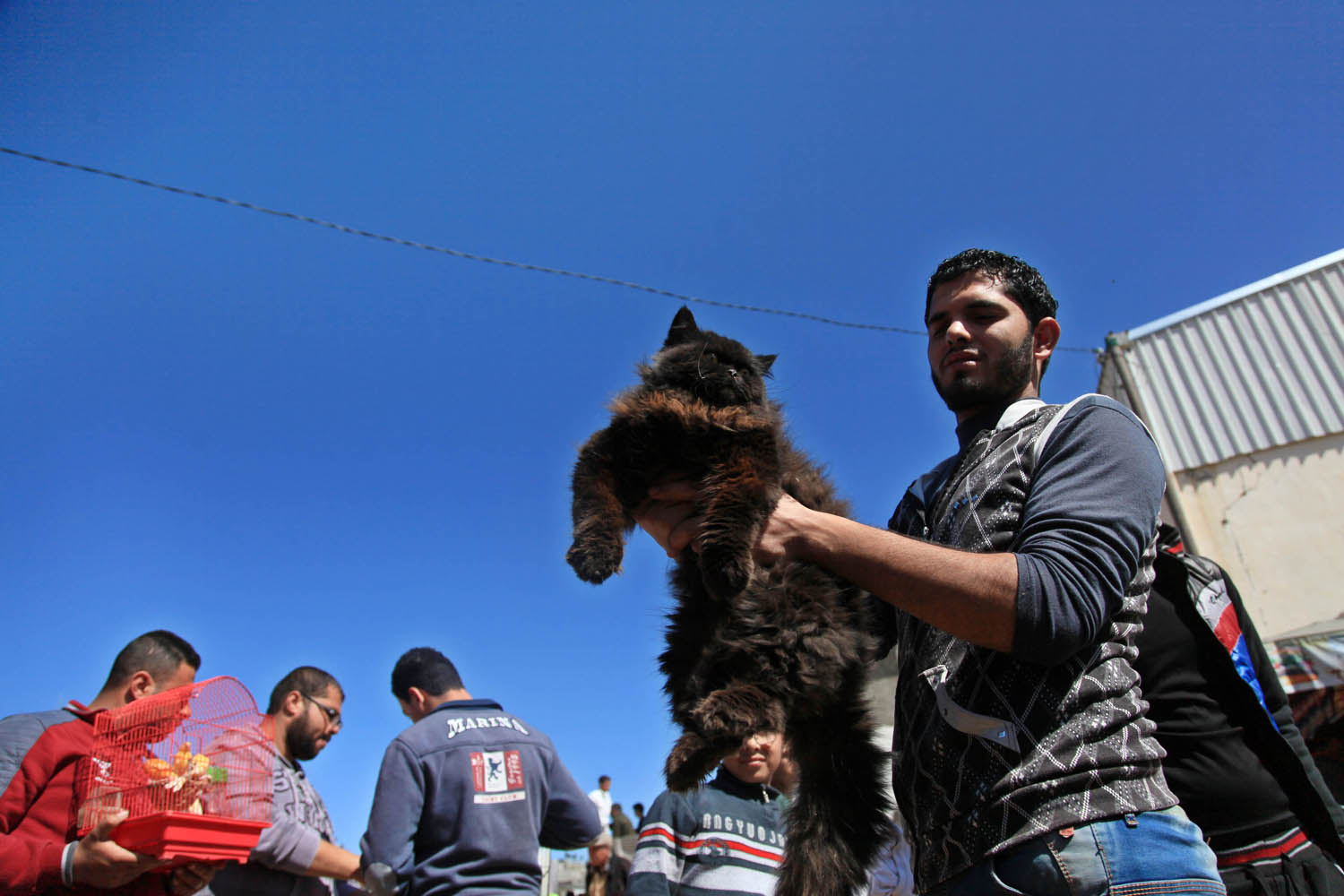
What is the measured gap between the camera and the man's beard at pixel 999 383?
2021 millimetres

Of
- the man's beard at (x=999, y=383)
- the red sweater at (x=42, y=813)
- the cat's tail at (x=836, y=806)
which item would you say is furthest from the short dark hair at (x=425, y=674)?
the man's beard at (x=999, y=383)

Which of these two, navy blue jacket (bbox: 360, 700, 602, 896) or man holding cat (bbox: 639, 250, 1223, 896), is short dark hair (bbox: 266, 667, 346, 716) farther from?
man holding cat (bbox: 639, 250, 1223, 896)

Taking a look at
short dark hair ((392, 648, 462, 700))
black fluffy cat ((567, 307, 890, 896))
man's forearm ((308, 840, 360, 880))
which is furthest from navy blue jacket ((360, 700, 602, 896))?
black fluffy cat ((567, 307, 890, 896))

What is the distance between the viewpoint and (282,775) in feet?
13.6

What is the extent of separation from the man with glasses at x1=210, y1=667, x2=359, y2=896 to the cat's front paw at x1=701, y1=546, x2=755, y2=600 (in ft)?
9.20

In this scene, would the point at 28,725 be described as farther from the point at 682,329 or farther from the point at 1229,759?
the point at 1229,759

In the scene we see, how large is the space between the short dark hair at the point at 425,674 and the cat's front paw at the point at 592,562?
2.31 metres

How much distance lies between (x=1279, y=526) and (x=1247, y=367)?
6.58 ft

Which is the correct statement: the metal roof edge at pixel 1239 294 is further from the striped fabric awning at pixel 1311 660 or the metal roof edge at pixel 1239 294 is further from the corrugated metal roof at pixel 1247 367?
the striped fabric awning at pixel 1311 660

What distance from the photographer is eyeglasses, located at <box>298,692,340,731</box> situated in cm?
453

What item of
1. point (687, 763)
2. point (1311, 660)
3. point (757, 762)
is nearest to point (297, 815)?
point (757, 762)

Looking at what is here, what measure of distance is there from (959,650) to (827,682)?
1.64 feet

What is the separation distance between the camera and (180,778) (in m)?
3.11

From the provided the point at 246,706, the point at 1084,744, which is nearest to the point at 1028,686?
the point at 1084,744
